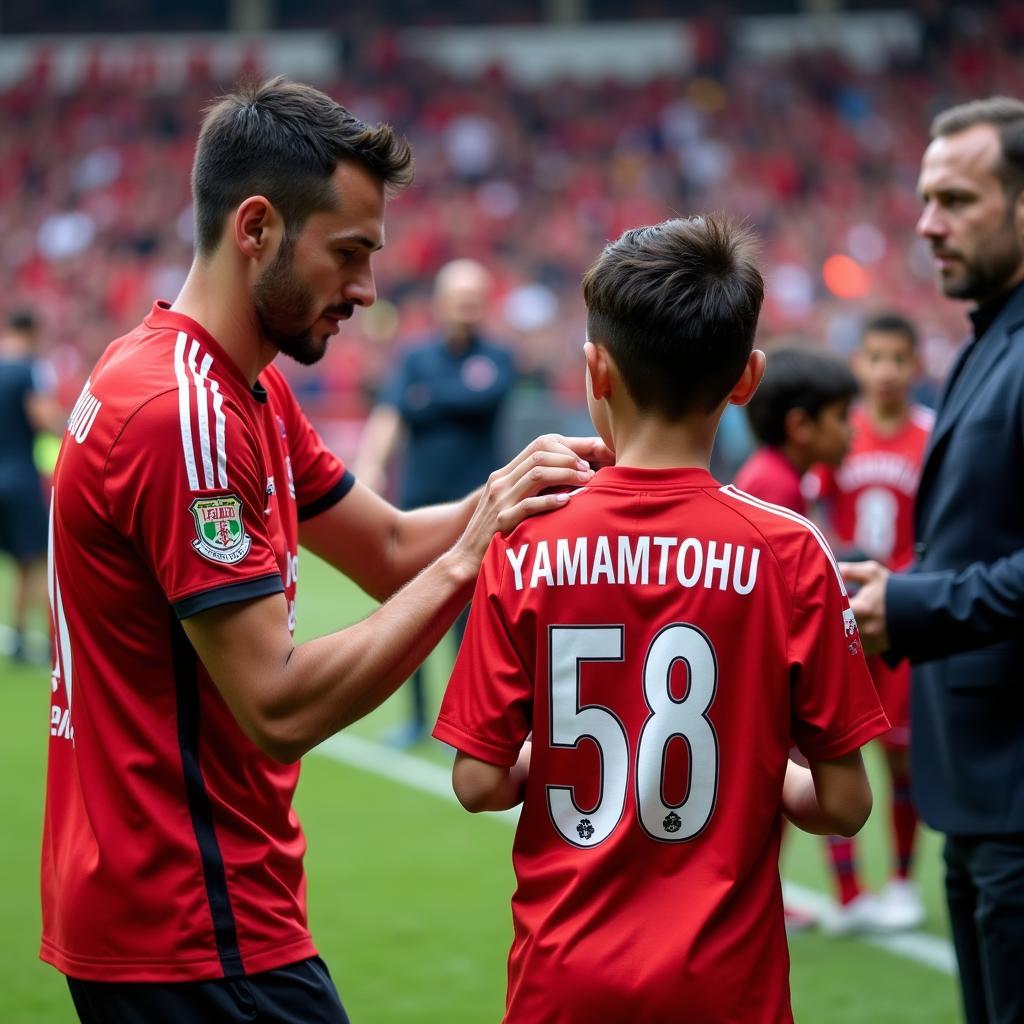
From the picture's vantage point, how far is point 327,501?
310cm

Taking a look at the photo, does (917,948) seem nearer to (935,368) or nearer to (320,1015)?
(320,1015)

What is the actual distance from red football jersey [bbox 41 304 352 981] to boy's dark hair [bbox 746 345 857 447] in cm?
267

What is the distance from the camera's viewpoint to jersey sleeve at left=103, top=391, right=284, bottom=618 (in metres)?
2.22

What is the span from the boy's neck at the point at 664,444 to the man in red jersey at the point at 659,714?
19mm

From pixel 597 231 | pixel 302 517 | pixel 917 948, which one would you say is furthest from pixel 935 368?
pixel 302 517

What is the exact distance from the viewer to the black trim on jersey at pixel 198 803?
7.59 ft

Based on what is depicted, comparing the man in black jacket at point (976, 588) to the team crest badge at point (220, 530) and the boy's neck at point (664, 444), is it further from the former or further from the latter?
the team crest badge at point (220, 530)

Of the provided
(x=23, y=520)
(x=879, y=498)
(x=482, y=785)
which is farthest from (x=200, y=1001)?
(x=23, y=520)

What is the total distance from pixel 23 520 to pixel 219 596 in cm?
899

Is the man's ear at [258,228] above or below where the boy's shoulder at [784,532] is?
above

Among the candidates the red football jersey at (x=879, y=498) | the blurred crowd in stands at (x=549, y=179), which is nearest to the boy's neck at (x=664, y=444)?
the red football jersey at (x=879, y=498)

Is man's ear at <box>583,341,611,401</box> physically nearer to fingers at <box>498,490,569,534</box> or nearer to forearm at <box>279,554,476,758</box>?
fingers at <box>498,490,569,534</box>

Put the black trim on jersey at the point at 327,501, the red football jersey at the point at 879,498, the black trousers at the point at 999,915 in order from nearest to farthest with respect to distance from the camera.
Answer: the black trousers at the point at 999,915, the black trim on jersey at the point at 327,501, the red football jersey at the point at 879,498

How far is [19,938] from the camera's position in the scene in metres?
5.03
